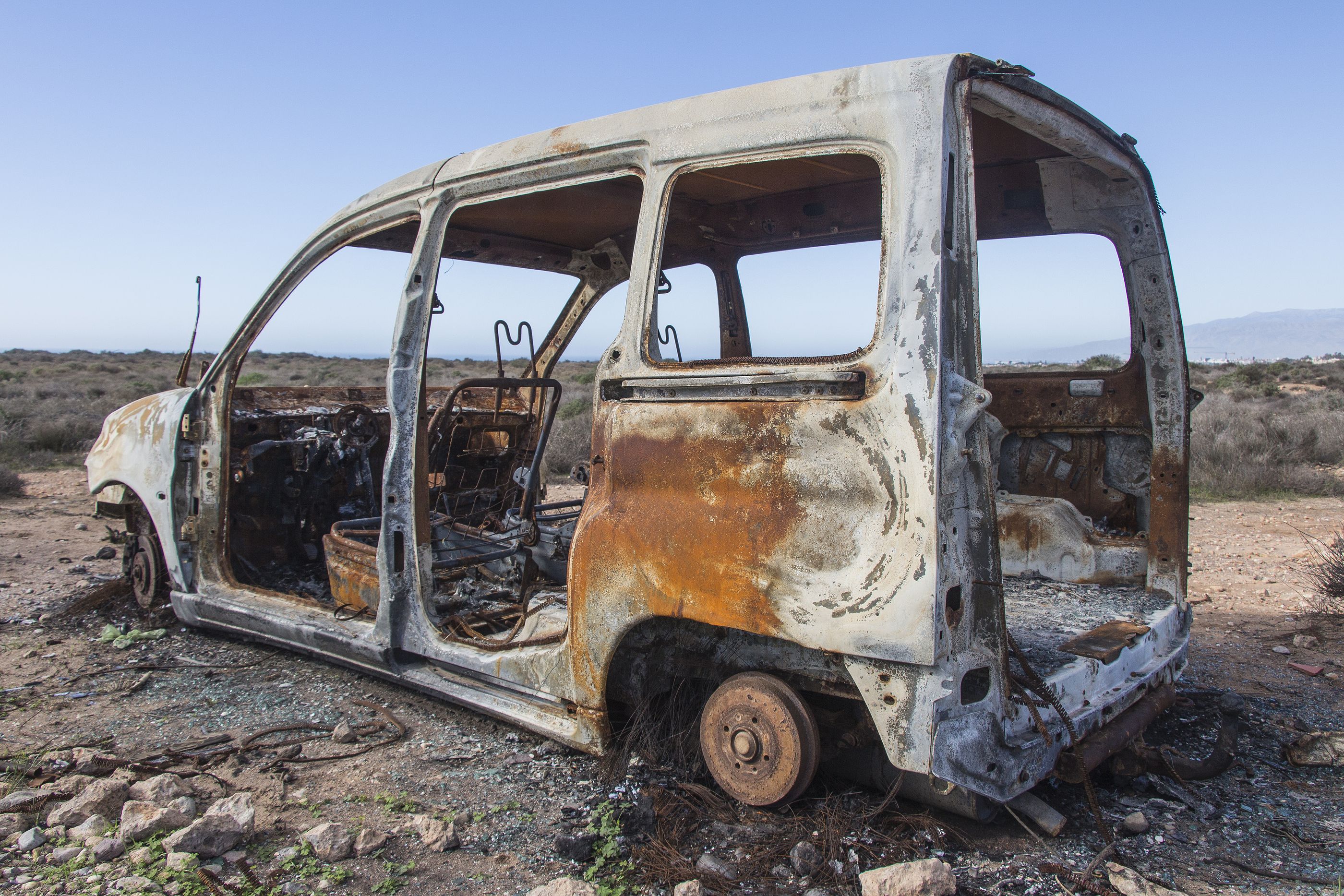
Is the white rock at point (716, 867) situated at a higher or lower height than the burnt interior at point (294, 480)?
lower

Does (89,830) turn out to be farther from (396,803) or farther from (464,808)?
(464,808)

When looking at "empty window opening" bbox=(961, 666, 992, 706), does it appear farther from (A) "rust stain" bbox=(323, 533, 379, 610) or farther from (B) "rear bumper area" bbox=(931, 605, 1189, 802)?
(A) "rust stain" bbox=(323, 533, 379, 610)

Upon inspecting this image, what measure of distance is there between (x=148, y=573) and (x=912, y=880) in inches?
180

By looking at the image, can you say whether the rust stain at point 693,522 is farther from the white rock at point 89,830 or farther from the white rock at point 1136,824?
the white rock at point 89,830

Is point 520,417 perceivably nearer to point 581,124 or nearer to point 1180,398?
point 581,124

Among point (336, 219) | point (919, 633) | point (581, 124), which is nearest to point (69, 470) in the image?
point (336, 219)

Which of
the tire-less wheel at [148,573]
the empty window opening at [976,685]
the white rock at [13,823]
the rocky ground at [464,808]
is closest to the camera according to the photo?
the empty window opening at [976,685]

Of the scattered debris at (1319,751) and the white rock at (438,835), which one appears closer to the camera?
the white rock at (438,835)

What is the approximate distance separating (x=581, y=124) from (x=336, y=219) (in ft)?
4.84

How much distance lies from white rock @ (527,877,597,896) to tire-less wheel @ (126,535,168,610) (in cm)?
371

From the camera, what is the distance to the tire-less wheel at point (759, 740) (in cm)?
246

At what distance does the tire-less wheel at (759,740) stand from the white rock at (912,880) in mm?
330

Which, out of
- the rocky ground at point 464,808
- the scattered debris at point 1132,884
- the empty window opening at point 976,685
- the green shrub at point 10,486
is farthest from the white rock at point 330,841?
the green shrub at point 10,486

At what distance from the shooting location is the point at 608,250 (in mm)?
4637
